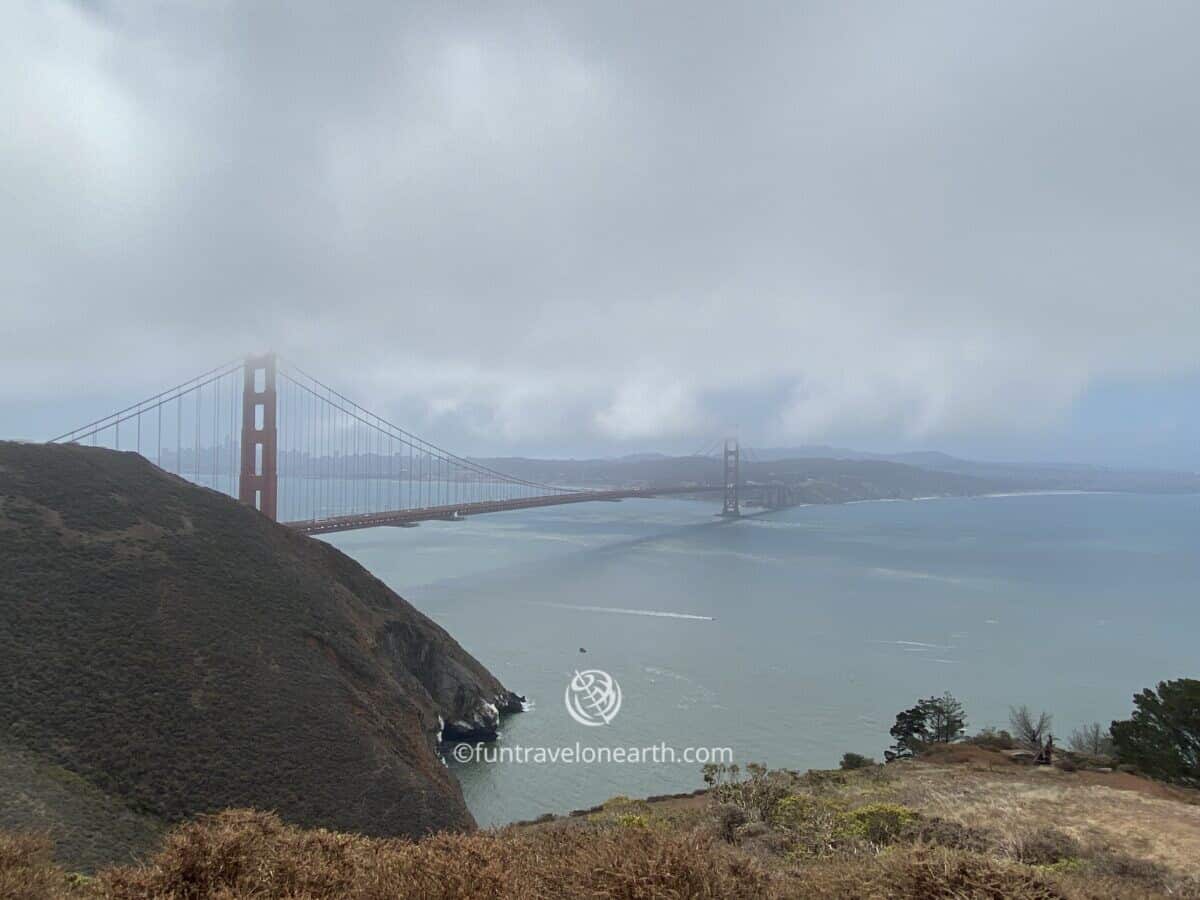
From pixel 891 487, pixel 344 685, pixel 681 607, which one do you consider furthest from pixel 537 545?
pixel 891 487

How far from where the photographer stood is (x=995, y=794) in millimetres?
10055

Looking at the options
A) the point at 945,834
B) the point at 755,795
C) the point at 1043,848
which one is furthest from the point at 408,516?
the point at 1043,848

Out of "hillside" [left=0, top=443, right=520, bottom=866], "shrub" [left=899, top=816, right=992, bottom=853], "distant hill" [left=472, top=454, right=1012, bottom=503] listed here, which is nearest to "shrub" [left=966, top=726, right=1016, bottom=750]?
"shrub" [left=899, top=816, right=992, bottom=853]

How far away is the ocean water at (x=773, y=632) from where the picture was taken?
17.8 metres

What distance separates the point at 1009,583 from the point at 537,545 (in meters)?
34.9

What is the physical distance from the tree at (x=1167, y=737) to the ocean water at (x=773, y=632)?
5.68 m

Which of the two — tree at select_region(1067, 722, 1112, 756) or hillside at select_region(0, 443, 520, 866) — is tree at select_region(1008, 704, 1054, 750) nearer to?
tree at select_region(1067, 722, 1112, 756)

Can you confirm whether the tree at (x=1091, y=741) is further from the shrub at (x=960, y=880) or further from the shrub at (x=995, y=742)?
the shrub at (x=960, y=880)

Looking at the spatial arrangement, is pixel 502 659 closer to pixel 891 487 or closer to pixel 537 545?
pixel 537 545

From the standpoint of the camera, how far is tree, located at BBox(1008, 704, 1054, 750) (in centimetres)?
1479

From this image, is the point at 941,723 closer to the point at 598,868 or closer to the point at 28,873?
the point at 598,868

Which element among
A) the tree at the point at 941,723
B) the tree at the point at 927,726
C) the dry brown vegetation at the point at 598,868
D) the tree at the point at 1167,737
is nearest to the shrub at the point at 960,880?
the dry brown vegetation at the point at 598,868

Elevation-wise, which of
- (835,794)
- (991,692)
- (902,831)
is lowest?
(991,692)

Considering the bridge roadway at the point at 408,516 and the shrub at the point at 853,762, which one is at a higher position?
the bridge roadway at the point at 408,516
